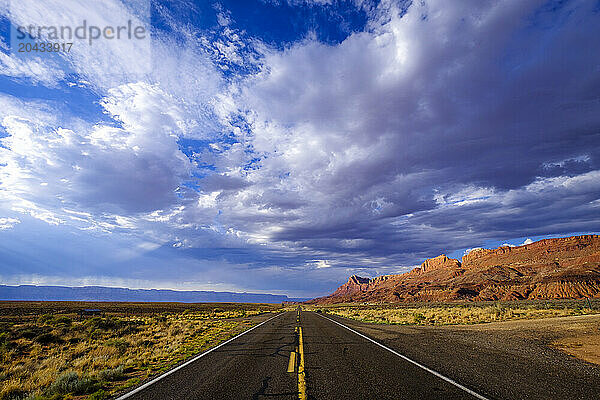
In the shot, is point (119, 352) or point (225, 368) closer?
point (225, 368)

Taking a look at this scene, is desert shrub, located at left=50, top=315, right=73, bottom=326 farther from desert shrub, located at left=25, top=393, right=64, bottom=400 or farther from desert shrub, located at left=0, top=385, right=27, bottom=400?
desert shrub, located at left=25, top=393, right=64, bottom=400

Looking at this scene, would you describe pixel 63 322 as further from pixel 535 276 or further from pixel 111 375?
pixel 535 276

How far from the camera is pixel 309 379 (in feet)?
25.4

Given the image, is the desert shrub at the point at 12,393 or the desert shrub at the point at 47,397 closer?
the desert shrub at the point at 47,397

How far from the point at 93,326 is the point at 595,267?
124 meters

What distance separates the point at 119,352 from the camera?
48.9 feet

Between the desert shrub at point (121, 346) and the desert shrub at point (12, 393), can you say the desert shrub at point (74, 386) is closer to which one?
the desert shrub at point (12, 393)

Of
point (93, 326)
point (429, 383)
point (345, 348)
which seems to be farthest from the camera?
point (93, 326)

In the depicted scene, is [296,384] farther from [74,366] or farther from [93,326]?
[93,326]

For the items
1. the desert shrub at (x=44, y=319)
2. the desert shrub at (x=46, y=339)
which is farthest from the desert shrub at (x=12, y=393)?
the desert shrub at (x=44, y=319)

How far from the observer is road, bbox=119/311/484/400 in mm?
6539

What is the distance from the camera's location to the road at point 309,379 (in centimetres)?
654

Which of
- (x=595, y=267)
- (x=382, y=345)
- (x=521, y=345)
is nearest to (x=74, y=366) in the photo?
(x=382, y=345)

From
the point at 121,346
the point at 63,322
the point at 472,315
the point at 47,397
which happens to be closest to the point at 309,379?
the point at 47,397
